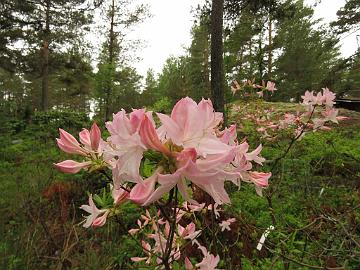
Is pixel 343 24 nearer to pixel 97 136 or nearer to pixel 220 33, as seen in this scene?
pixel 220 33

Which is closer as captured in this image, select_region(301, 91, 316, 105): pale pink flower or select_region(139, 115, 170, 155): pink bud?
select_region(139, 115, 170, 155): pink bud

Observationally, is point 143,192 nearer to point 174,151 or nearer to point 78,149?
point 174,151

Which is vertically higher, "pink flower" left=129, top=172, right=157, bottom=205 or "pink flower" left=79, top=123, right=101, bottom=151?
"pink flower" left=79, top=123, right=101, bottom=151

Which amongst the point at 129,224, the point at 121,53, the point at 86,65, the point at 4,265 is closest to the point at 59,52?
the point at 86,65

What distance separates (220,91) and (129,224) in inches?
143

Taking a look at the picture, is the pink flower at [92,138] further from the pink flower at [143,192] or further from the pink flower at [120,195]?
the pink flower at [143,192]

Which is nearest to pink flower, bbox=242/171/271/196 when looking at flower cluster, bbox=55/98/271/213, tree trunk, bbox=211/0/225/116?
flower cluster, bbox=55/98/271/213

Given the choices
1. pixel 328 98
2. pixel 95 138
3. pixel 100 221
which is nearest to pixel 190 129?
pixel 95 138

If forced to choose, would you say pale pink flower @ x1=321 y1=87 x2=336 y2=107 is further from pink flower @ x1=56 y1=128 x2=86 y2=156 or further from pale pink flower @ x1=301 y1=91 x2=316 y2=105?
pink flower @ x1=56 y1=128 x2=86 y2=156

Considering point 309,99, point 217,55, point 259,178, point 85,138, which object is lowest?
point 259,178

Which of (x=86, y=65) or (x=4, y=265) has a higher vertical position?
(x=86, y=65)

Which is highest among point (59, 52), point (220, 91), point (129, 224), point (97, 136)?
point (59, 52)

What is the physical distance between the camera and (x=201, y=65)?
28.7 metres

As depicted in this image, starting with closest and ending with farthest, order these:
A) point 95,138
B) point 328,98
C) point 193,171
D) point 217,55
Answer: point 193,171, point 95,138, point 328,98, point 217,55
